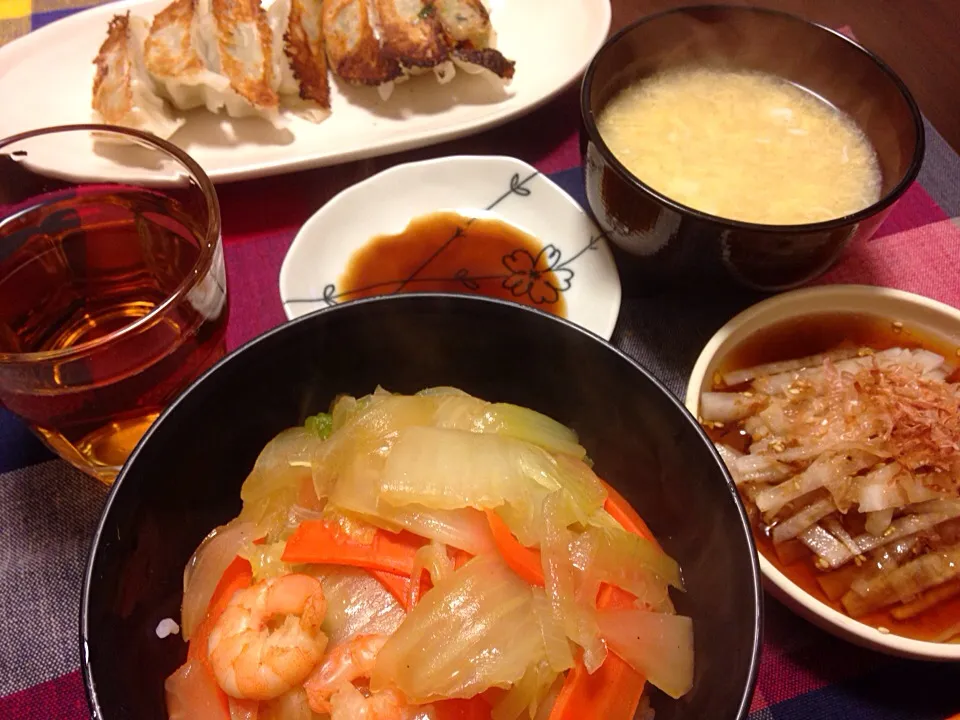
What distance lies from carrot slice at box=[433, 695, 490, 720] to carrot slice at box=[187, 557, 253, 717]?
9.8 inches

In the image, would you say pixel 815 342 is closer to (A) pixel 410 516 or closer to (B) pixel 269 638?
(A) pixel 410 516

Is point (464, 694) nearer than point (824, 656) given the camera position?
Yes

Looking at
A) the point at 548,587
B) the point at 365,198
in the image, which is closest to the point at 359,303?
the point at 548,587

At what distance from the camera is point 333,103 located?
6.19 ft

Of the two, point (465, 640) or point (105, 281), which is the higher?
point (105, 281)

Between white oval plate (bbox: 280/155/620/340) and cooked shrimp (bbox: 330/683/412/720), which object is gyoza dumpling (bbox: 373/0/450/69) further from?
cooked shrimp (bbox: 330/683/412/720)

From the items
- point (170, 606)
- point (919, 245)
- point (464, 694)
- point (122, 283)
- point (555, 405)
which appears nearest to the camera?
point (464, 694)

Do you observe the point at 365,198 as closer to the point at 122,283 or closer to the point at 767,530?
the point at 122,283

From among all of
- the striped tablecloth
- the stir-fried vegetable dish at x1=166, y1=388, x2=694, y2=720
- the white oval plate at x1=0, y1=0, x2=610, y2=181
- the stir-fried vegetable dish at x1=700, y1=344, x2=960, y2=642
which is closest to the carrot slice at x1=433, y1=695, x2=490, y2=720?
the stir-fried vegetable dish at x1=166, y1=388, x2=694, y2=720

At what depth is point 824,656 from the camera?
1155 millimetres

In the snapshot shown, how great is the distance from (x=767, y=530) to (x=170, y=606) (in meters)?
0.93

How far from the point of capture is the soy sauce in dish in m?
1.62

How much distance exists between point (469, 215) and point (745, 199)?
61 centimetres

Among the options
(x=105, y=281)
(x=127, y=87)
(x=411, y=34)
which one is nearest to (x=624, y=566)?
(x=105, y=281)
